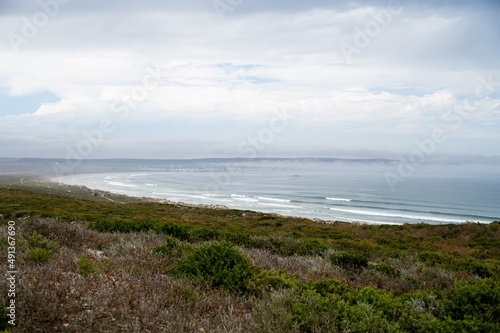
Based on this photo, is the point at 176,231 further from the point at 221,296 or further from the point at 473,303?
the point at 473,303

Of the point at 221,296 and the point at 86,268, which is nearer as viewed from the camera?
the point at 221,296

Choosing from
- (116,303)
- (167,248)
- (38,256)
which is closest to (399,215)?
(167,248)

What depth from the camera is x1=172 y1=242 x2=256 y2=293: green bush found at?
4.60 m

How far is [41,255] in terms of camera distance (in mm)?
4832

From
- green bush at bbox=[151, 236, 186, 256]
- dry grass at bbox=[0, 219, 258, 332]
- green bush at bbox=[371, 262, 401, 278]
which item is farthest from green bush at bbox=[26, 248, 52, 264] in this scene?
green bush at bbox=[371, 262, 401, 278]

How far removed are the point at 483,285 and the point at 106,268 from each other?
18.4 ft

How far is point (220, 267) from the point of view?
4812 millimetres

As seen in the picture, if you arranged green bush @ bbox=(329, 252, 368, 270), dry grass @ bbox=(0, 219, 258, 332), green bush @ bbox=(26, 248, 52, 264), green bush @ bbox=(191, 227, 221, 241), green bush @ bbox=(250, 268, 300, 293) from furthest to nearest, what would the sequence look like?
green bush @ bbox=(191, 227, 221, 241) → green bush @ bbox=(329, 252, 368, 270) → green bush @ bbox=(26, 248, 52, 264) → green bush @ bbox=(250, 268, 300, 293) → dry grass @ bbox=(0, 219, 258, 332)

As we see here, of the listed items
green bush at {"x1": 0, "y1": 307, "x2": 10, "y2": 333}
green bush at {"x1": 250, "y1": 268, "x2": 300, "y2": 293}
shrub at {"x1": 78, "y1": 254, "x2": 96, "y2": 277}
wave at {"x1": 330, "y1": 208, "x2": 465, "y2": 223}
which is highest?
green bush at {"x1": 0, "y1": 307, "x2": 10, "y2": 333}

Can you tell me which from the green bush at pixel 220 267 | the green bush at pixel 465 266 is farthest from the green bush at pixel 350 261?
the green bush at pixel 220 267

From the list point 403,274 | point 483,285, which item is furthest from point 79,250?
point 483,285

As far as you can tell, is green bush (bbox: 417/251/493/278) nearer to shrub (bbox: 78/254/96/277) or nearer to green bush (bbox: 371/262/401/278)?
green bush (bbox: 371/262/401/278)

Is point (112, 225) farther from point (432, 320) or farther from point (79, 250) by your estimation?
point (432, 320)

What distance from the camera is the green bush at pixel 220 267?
15.1 ft
